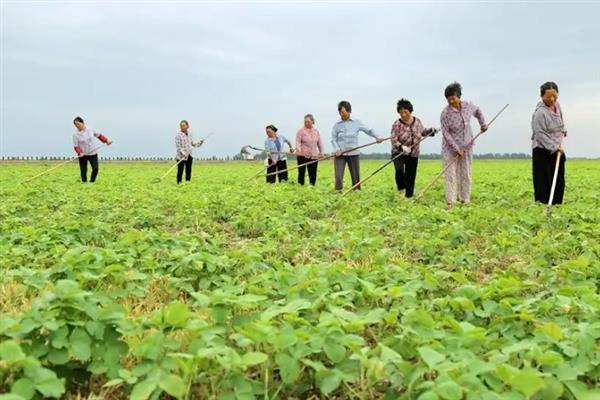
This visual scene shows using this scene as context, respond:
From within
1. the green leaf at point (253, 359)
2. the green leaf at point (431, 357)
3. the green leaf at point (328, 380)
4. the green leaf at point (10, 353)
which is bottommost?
the green leaf at point (328, 380)

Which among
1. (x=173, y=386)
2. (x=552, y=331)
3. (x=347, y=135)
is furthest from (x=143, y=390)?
(x=347, y=135)

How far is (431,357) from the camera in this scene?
2152 millimetres

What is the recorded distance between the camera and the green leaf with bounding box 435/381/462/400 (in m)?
1.95

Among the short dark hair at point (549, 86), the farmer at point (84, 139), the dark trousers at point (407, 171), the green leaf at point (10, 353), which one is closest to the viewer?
the green leaf at point (10, 353)

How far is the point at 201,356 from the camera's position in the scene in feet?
7.01

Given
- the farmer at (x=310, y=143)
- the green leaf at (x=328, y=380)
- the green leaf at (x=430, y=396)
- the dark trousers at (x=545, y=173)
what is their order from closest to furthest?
the green leaf at (x=430, y=396) < the green leaf at (x=328, y=380) < the dark trousers at (x=545, y=173) < the farmer at (x=310, y=143)

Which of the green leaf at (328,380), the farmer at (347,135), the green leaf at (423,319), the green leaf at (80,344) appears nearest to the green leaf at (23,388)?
the green leaf at (80,344)

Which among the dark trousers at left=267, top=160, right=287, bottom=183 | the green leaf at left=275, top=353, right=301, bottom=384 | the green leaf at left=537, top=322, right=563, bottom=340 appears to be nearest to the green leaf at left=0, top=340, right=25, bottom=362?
the green leaf at left=275, top=353, right=301, bottom=384

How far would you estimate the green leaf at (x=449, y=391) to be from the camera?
1.95m

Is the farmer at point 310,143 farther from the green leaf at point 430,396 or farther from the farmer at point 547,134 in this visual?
the green leaf at point 430,396

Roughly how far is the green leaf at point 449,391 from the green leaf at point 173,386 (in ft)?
2.80

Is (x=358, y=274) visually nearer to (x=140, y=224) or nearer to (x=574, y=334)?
(x=574, y=334)

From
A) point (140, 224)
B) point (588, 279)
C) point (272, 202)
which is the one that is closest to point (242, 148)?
point (272, 202)

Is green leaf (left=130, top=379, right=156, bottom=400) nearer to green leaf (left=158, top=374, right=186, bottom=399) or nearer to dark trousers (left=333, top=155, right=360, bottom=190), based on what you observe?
green leaf (left=158, top=374, right=186, bottom=399)
